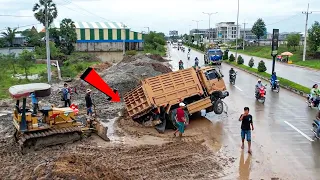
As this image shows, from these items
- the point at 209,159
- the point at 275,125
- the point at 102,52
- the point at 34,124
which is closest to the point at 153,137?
the point at 209,159

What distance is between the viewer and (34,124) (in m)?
12.2

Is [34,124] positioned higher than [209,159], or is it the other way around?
[34,124]

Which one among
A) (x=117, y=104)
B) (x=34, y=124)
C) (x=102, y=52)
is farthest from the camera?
(x=102, y=52)

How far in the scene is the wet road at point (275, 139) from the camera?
10.7 m

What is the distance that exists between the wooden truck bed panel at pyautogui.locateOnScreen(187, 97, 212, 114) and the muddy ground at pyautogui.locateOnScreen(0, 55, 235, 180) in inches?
27.6

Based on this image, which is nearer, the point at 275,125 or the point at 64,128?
the point at 64,128

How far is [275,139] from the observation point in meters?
13.6

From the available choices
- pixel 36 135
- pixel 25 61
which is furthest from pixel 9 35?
pixel 36 135

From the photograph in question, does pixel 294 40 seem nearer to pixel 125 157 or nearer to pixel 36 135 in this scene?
pixel 125 157

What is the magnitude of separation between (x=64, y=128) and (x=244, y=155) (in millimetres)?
6200

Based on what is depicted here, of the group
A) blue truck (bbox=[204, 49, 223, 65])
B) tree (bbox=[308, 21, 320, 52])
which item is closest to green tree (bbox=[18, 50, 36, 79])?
blue truck (bbox=[204, 49, 223, 65])

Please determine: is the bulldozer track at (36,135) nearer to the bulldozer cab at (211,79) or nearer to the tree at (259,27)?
the bulldozer cab at (211,79)

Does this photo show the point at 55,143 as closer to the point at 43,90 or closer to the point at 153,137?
the point at 43,90

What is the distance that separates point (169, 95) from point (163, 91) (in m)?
0.30
